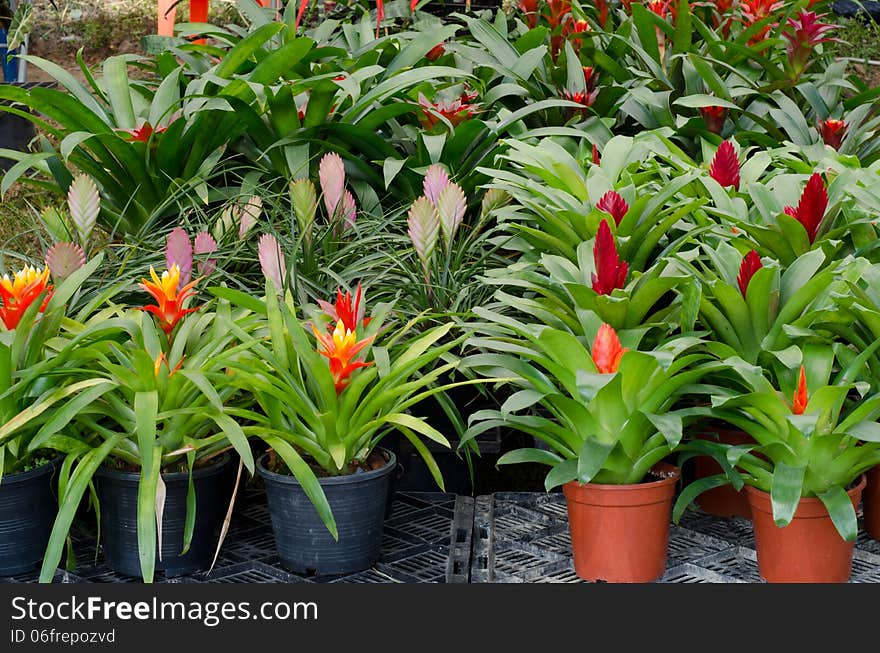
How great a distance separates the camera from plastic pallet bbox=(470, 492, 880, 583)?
69.7 inches

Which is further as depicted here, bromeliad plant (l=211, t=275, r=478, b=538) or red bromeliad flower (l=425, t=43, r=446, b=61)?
red bromeliad flower (l=425, t=43, r=446, b=61)

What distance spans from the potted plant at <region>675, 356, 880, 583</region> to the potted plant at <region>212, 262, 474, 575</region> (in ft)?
1.80

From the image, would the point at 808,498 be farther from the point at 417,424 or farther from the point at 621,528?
the point at 417,424

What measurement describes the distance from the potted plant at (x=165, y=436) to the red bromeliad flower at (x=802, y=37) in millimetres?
2377

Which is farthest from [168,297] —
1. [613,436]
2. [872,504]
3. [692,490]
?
[872,504]

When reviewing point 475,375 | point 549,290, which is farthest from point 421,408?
point 549,290

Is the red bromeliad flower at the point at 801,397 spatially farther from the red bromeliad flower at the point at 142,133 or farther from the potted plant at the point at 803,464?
the red bromeliad flower at the point at 142,133

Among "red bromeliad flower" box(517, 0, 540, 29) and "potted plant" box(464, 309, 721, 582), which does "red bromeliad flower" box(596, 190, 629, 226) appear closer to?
"potted plant" box(464, 309, 721, 582)

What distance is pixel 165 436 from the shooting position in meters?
1.72

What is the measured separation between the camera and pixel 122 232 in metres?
2.76

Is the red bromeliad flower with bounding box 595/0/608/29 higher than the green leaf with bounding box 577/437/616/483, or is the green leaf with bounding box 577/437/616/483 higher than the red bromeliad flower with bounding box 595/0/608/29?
the red bromeliad flower with bounding box 595/0/608/29

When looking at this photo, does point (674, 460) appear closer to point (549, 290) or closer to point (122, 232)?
point (549, 290)

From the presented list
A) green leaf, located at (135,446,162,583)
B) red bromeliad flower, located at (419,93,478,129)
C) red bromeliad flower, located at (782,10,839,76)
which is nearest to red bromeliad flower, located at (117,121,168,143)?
red bromeliad flower, located at (419,93,478,129)

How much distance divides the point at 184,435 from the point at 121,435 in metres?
0.11
